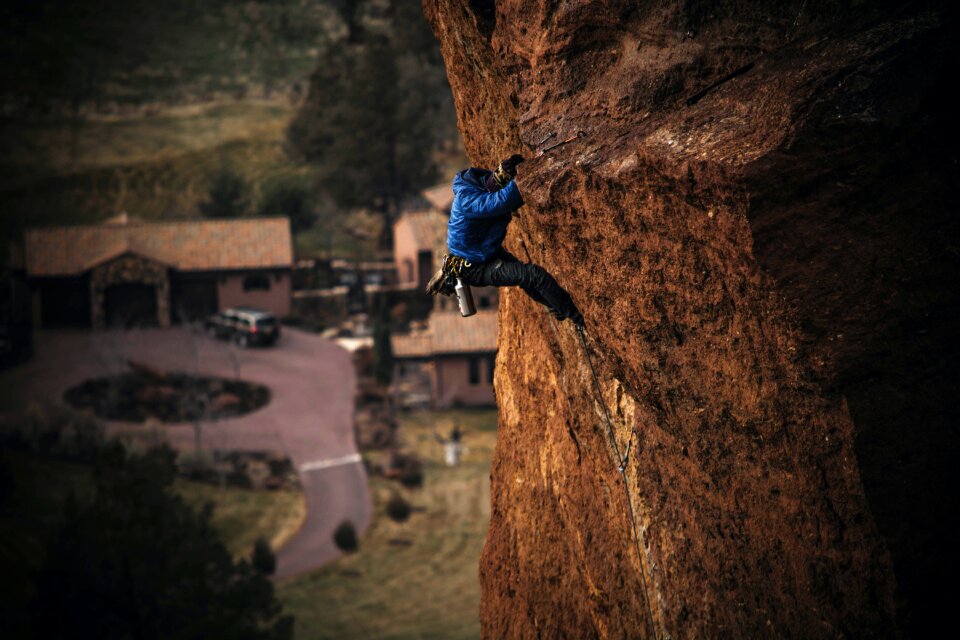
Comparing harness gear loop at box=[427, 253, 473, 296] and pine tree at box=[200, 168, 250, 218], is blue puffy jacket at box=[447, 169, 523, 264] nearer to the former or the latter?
harness gear loop at box=[427, 253, 473, 296]

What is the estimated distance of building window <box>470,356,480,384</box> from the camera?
5622 centimetres

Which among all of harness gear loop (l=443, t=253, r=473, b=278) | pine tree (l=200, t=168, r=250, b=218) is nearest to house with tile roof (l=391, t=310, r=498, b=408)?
pine tree (l=200, t=168, r=250, b=218)

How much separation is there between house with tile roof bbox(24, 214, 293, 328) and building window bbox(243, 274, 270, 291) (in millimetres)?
65

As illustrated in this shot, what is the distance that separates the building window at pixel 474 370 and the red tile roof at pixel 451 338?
83cm

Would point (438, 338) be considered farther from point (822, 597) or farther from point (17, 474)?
point (822, 597)

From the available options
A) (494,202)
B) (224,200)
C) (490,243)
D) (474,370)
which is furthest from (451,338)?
(494,202)

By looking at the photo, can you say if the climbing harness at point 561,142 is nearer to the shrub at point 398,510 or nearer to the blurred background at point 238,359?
the blurred background at point 238,359

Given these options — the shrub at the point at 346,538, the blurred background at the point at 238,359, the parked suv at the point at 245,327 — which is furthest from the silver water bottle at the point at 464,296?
the parked suv at the point at 245,327

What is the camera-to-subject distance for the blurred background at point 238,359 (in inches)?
1067

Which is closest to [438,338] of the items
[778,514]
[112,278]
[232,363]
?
[232,363]

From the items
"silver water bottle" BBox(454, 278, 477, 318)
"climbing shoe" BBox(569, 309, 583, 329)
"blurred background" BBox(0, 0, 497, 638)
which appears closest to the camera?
"climbing shoe" BBox(569, 309, 583, 329)

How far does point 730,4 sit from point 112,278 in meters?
59.7

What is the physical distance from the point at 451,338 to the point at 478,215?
152 feet

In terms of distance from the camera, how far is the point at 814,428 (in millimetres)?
7609
